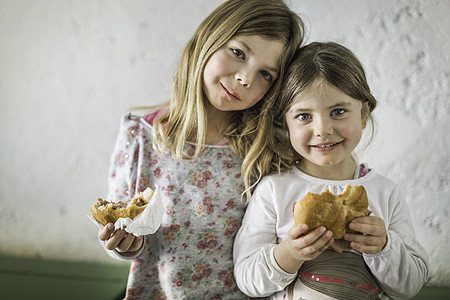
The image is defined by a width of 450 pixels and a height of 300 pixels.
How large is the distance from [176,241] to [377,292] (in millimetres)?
577

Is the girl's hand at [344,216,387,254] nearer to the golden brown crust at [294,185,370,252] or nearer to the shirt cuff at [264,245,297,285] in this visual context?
the golden brown crust at [294,185,370,252]

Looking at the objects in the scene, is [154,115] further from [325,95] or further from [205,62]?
[325,95]

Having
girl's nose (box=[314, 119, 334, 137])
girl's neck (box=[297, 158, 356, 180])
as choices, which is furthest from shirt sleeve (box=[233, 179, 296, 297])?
girl's nose (box=[314, 119, 334, 137])

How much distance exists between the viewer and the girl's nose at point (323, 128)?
3.49 ft

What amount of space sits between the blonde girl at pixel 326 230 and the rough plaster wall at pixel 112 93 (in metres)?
0.23

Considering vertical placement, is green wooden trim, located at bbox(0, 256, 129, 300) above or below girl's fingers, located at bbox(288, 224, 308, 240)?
below

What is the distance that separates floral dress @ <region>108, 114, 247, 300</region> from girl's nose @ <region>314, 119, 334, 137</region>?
33cm

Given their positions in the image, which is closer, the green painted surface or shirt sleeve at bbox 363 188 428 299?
shirt sleeve at bbox 363 188 428 299

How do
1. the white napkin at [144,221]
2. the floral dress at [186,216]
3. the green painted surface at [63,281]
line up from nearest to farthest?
the white napkin at [144,221], the floral dress at [186,216], the green painted surface at [63,281]

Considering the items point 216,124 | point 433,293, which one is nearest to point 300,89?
point 216,124

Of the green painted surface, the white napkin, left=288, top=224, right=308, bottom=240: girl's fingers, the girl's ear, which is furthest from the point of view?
the green painted surface

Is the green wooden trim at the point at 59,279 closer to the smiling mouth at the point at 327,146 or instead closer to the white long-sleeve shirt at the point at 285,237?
the white long-sleeve shirt at the point at 285,237

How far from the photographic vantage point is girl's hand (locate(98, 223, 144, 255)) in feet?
3.44

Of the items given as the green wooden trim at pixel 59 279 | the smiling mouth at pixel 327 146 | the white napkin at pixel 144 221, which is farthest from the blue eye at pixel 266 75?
the green wooden trim at pixel 59 279
